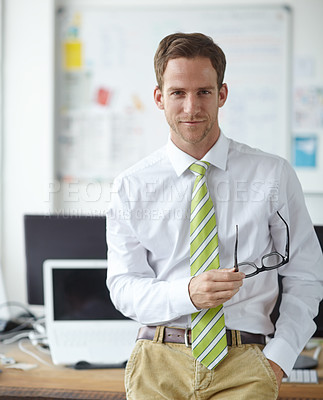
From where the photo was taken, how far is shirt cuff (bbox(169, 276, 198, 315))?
129cm

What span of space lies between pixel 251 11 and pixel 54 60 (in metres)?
1.26

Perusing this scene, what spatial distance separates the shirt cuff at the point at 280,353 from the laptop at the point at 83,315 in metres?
0.67

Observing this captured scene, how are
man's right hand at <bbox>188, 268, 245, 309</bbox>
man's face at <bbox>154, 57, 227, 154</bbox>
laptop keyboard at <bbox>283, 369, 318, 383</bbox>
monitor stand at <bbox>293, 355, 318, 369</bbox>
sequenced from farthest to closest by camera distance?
monitor stand at <bbox>293, 355, 318, 369</bbox>
laptop keyboard at <bbox>283, 369, 318, 383</bbox>
man's face at <bbox>154, 57, 227, 154</bbox>
man's right hand at <bbox>188, 268, 245, 309</bbox>

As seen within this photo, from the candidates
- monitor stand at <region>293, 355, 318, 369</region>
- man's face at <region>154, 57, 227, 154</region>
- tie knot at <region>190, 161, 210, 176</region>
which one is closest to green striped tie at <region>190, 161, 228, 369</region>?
tie knot at <region>190, 161, 210, 176</region>

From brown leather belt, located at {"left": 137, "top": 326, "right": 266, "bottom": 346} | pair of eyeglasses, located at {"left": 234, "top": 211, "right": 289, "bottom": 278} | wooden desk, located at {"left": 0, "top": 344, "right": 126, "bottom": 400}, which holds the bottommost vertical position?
wooden desk, located at {"left": 0, "top": 344, "right": 126, "bottom": 400}

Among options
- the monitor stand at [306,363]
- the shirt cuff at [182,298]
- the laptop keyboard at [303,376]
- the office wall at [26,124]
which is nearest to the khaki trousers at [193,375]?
the shirt cuff at [182,298]

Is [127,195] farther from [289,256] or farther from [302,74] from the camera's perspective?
[302,74]

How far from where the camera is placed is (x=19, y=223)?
3455mm

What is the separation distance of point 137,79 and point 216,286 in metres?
2.37

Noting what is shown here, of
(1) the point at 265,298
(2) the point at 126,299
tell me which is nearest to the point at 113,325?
(2) the point at 126,299

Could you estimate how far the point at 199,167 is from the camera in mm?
1399

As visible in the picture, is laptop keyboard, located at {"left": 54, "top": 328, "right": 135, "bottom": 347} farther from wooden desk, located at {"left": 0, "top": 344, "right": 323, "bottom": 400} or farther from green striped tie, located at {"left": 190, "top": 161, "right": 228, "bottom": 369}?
green striped tie, located at {"left": 190, "top": 161, "right": 228, "bottom": 369}

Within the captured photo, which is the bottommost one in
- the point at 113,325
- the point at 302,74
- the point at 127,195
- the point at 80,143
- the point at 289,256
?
the point at 113,325

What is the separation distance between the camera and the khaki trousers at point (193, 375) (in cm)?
129
